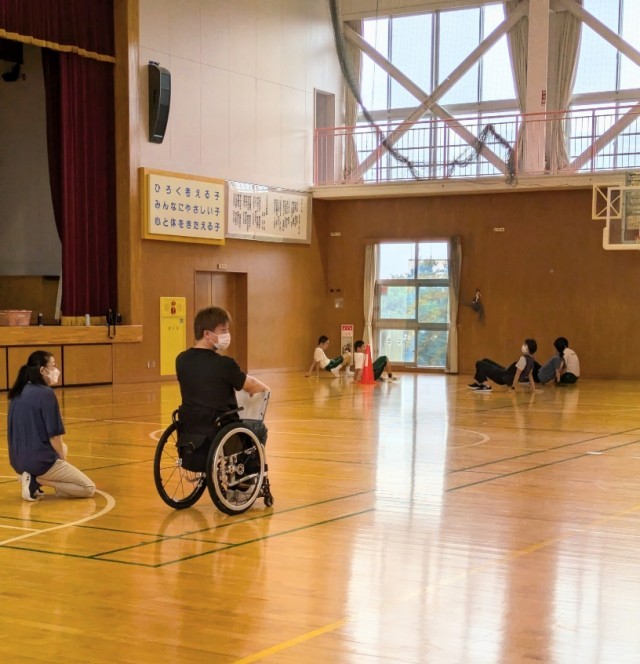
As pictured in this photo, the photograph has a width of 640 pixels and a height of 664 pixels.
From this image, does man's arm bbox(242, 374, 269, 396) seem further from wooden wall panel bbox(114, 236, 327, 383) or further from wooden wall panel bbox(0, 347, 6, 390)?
wooden wall panel bbox(114, 236, 327, 383)

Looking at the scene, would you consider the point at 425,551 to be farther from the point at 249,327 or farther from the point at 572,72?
the point at 572,72

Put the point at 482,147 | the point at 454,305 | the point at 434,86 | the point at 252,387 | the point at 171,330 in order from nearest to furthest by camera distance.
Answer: the point at 252,387
the point at 171,330
the point at 482,147
the point at 454,305
the point at 434,86

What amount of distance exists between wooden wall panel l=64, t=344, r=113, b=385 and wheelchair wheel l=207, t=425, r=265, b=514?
Result: 503 inches

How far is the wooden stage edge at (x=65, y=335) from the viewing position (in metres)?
18.6

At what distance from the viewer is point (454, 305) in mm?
24625

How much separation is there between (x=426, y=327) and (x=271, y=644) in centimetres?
2090

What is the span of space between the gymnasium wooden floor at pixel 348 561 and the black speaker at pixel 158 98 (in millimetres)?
10770

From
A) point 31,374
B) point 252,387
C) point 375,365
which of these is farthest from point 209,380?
point 375,365

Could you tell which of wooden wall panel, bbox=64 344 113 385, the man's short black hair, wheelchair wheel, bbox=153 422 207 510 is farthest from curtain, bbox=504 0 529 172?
the man's short black hair

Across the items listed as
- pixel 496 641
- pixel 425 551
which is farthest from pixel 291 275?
pixel 496 641

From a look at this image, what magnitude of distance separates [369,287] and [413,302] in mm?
1157

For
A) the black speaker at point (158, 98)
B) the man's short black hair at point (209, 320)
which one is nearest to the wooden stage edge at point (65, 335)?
the black speaker at point (158, 98)

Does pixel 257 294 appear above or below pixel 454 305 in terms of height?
above

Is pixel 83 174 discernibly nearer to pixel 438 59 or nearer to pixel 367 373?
pixel 367 373
